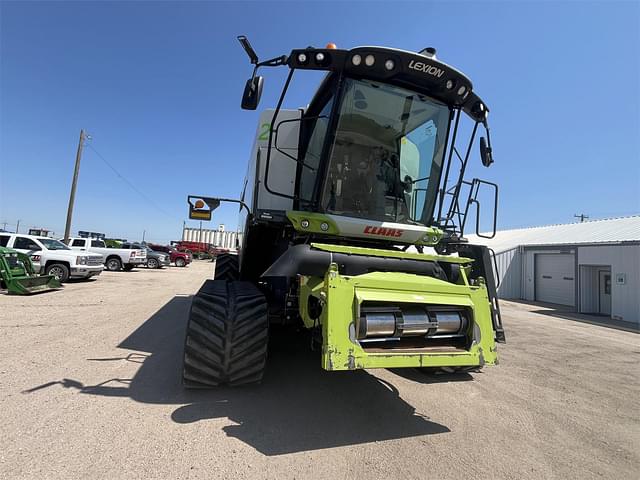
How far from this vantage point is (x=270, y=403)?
3258mm

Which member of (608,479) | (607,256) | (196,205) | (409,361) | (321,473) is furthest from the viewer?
(607,256)

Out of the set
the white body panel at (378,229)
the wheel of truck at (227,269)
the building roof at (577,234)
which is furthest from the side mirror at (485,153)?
the building roof at (577,234)

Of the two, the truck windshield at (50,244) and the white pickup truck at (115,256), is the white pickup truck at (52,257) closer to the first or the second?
the truck windshield at (50,244)

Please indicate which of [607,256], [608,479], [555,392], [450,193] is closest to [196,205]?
[450,193]

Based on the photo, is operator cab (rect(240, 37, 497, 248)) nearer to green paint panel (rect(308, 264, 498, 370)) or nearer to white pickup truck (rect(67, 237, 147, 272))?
green paint panel (rect(308, 264, 498, 370))

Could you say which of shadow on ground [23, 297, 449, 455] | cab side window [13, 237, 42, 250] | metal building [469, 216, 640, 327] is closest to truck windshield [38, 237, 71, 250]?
cab side window [13, 237, 42, 250]

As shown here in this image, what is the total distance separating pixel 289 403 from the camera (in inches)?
130

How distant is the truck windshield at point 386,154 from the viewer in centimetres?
388

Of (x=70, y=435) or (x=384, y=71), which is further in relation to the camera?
(x=384, y=71)

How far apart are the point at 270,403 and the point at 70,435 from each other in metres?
1.57

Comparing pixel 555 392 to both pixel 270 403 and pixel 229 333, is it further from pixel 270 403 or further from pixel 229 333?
pixel 229 333

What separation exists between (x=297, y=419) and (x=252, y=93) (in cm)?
313

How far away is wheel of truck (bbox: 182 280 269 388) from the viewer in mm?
3250

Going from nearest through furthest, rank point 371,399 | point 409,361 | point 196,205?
point 409,361 → point 371,399 → point 196,205
